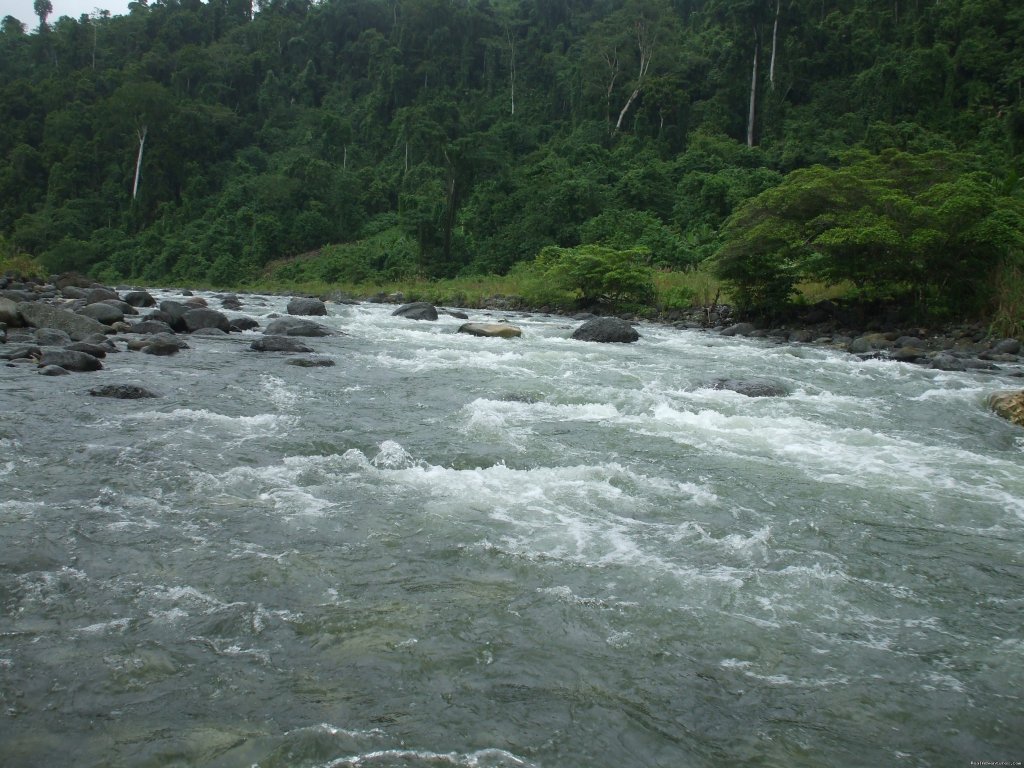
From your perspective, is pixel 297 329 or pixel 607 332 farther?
pixel 607 332

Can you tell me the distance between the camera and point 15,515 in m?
4.83

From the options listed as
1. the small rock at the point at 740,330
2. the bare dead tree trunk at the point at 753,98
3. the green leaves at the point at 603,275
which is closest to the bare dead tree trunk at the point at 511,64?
the bare dead tree trunk at the point at 753,98

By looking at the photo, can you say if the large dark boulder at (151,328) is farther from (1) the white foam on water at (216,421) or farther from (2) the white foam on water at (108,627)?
(2) the white foam on water at (108,627)

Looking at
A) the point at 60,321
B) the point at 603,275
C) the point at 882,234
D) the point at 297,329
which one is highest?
the point at 882,234

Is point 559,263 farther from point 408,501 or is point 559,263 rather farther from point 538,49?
point 538,49

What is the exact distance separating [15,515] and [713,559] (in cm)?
448

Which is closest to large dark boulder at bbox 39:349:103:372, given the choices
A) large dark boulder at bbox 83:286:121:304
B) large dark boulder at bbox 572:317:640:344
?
large dark boulder at bbox 83:286:121:304

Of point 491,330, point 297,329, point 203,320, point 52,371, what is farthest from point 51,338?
point 491,330

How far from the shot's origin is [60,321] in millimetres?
13086

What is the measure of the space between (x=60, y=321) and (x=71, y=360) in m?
3.84

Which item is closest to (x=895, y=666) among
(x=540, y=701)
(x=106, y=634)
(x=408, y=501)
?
(x=540, y=701)

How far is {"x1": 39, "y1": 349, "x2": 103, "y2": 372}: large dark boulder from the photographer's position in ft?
32.4

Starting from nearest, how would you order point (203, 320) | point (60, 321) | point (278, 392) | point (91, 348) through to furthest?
point (278, 392) → point (91, 348) → point (60, 321) → point (203, 320)

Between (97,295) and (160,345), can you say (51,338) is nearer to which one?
(160,345)
